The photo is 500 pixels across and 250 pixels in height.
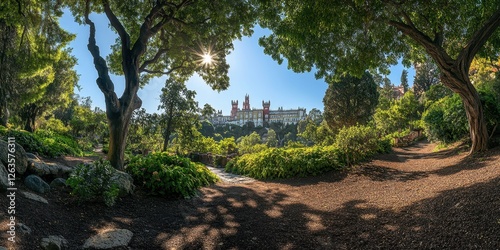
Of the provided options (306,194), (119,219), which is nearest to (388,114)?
(306,194)

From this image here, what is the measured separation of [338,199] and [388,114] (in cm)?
2589

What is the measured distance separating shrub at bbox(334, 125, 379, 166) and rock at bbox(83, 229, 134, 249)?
783cm

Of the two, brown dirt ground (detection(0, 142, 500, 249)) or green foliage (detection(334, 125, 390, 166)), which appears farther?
green foliage (detection(334, 125, 390, 166))

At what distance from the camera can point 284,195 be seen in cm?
685

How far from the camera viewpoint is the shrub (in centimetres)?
964

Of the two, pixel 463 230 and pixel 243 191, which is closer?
pixel 463 230

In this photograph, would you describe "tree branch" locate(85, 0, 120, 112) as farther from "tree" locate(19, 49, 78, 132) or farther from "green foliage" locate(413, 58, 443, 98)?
"green foliage" locate(413, 58, 443, 98)

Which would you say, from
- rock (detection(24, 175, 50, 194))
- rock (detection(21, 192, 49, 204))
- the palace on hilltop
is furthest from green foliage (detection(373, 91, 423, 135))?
the palace on hilltop

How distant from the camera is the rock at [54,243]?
279cm

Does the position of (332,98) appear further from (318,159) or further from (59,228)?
(59,228)

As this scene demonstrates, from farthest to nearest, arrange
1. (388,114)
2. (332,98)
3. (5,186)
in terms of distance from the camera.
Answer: (388,114) < (332,98) < (5,186)

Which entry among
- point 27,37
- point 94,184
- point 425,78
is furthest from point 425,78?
point 94,184

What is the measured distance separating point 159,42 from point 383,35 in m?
8.72

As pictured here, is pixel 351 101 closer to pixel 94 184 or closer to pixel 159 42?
pixel 159 42
